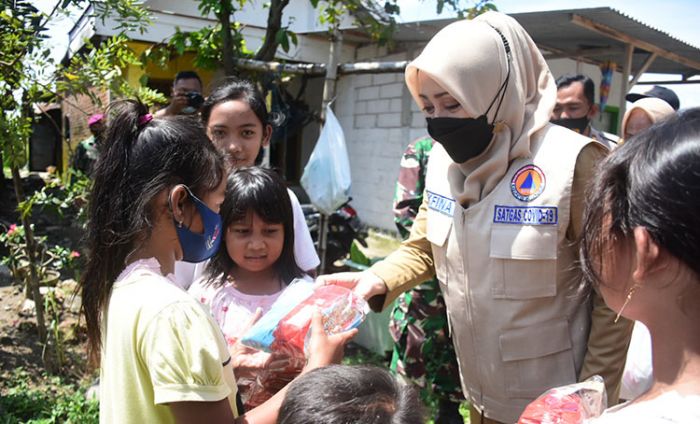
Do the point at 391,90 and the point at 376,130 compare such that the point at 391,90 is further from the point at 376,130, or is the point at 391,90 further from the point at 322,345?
the point at 322,345

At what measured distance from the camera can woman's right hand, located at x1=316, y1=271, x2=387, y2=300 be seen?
183 centimetres

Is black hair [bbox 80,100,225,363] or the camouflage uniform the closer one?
black hair [bbox 80,100,225,363]

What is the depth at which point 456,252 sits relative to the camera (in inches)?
70.7

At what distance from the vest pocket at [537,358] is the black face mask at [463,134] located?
Result: 0.59 metres

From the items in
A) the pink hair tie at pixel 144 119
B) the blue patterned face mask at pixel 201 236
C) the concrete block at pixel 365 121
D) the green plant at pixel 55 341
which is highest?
the concrete block at pixel 365 121

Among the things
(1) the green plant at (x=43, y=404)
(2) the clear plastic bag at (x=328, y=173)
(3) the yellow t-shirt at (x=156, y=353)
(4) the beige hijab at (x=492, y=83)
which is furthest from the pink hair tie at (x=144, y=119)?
(2) the clear plastic bag at (x=328, y=173)

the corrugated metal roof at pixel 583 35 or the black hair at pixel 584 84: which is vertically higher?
the corrugated metal roof at pixel 583 35

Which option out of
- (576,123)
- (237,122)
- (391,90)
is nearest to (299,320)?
(237,122)

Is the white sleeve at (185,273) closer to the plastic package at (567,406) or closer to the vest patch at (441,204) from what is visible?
the vest patch at (441,204)

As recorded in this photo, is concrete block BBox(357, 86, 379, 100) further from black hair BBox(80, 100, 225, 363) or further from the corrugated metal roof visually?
black hair BBox(80, 100, 225, 363)

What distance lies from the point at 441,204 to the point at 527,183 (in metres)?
0.33

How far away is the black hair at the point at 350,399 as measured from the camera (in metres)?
1.06

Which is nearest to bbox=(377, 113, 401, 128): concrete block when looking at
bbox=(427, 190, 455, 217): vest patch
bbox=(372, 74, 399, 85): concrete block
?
bbox=(372, 74, 399, 85): concrete block

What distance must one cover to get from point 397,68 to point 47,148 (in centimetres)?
1161
